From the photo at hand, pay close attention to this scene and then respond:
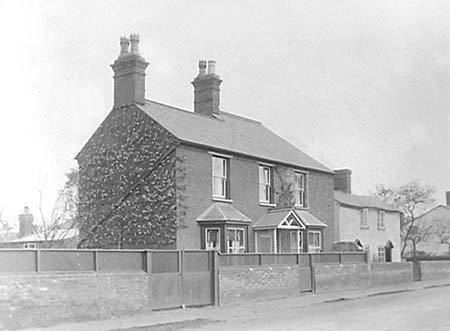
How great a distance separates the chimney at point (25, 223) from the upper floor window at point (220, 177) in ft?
83.1

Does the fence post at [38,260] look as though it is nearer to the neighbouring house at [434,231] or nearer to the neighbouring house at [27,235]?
the neighbouring house at [27,235]

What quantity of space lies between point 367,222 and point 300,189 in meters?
12.6

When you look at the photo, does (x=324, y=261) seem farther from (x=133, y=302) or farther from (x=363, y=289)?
(x=133, y=302)

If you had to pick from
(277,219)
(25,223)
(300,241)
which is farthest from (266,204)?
(25,223)

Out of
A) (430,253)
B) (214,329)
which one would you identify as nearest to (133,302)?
(214,329)

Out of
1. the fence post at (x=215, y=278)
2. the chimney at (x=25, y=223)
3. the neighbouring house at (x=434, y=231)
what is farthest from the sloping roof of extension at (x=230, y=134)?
the neighbouring house at (x=434, y=231)

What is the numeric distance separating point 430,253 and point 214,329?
169 feet

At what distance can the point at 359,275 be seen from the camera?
94.1ft

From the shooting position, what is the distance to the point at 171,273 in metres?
19.2

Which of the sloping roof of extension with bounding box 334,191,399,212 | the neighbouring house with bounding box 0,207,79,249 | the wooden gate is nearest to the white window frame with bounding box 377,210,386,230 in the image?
the sloping roof of extension with bounding box 334,191,399,212

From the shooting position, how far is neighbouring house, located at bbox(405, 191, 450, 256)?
61.2 meters

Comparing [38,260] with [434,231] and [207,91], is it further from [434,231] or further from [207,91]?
[434,231]

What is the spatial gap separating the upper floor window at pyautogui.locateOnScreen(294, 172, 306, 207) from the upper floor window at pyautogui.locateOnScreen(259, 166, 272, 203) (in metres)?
1.92

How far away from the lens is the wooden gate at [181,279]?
1867 cm
